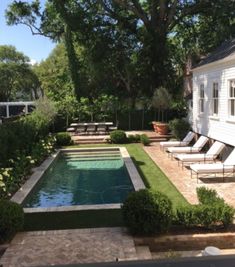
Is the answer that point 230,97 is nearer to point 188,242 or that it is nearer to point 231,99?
point 231,99

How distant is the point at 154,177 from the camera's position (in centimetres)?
1348

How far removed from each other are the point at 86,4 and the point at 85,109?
8.81 meters

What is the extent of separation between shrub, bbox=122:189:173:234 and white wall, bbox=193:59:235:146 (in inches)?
326

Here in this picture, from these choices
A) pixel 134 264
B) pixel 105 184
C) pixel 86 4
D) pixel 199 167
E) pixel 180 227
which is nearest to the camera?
pixel 134 264

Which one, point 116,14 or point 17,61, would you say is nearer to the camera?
point 116,14

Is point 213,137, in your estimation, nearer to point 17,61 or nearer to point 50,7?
point 50,7

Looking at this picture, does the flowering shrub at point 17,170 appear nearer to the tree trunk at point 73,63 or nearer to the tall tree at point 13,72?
the tree trunk at point 73,63

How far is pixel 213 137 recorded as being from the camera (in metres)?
17.7

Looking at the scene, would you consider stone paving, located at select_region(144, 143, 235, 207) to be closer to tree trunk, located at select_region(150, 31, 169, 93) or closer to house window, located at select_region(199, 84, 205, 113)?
house window, located at select_region(199, 84, 205, 113)

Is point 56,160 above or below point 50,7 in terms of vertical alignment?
below

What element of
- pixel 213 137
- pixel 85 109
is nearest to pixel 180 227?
pixel 213 137

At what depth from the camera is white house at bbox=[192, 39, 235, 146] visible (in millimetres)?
15469

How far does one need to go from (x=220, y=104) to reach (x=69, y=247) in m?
11.4

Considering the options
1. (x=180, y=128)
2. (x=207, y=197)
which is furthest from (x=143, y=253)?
(x=180, y=128)
